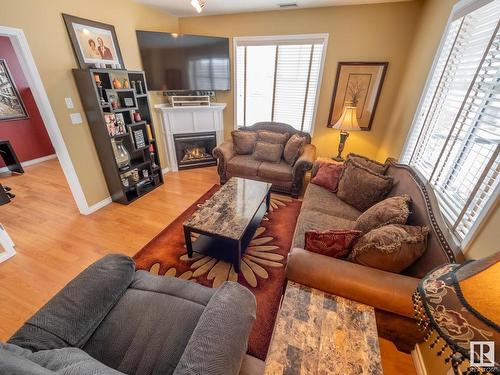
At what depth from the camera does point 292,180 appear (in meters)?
3.02

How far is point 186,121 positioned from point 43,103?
1894mm

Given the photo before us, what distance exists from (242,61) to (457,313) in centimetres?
402

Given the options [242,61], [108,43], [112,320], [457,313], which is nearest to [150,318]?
[112,320]

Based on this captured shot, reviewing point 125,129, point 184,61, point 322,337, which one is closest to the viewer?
point 322,337

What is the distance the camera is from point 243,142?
3.44m

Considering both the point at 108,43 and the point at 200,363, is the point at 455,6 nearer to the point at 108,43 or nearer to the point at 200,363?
the point at 200,363

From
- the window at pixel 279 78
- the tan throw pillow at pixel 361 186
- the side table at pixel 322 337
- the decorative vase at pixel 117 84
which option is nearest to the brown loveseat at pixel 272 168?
the window at pixel 279 78

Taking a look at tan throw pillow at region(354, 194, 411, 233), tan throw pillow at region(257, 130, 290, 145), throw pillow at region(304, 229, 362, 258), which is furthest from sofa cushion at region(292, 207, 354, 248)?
tan throw pillow at region(257, 130, 290, 145)

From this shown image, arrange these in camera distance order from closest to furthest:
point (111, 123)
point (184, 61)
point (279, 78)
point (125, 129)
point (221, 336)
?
point (221, 336) < point (111, 123) < point (125, 129) < point (184, 61) < point (279, 78)

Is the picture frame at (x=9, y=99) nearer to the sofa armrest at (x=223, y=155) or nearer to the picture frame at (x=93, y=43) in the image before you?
the picture frame at (x=93, y=43)

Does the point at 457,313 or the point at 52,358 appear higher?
the point at 457,313

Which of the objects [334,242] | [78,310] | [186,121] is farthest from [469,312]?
[186,121]

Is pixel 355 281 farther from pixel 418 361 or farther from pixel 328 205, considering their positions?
pixel 328 205

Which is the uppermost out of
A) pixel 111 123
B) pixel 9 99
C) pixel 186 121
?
pixel 9 99
